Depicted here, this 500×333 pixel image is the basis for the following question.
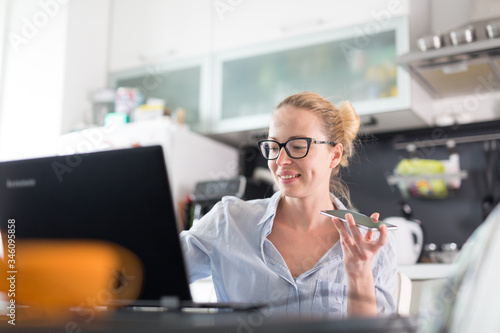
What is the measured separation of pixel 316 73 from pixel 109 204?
79.5 inches

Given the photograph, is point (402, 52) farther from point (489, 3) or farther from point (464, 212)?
point (464, 212)

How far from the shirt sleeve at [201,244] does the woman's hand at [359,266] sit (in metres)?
0.36

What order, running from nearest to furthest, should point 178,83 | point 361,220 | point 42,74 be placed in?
1. point 361,220
2. point 42,74
3. point 178,83

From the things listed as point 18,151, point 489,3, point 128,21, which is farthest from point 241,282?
point 128,21

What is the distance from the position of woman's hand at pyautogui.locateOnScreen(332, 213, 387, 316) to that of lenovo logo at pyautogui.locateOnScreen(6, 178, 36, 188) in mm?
562

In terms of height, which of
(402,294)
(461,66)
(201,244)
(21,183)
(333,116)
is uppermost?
(461,66)

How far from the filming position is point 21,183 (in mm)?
831

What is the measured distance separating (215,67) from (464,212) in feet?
4.88

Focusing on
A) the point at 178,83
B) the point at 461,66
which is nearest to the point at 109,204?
the point at 461,66

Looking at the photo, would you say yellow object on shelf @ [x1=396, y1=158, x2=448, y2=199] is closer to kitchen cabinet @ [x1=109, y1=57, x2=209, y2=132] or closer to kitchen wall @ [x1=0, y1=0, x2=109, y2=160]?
kitchen cabinet @ [x1=109, y1=57, x2=209, y2=132]

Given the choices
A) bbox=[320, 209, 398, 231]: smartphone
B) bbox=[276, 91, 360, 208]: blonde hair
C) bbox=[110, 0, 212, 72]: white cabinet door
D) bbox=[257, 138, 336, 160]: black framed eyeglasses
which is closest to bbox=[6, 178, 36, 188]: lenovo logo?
bbox=[320, 209, 398, 231]: smartphone

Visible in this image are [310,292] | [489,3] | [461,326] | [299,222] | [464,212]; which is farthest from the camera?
[464,212]

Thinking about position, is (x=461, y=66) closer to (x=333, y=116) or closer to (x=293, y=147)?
(x=333, y=116)

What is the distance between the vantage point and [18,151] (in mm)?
2900
